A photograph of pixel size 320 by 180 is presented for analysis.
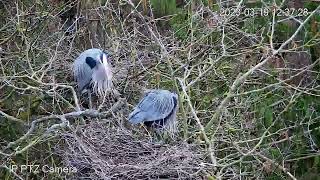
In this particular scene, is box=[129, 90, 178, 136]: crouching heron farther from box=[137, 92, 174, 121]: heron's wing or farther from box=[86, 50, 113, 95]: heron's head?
box=[86, 50, 113, 95]: heron's head

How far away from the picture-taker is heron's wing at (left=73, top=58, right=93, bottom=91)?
4383 millimetres

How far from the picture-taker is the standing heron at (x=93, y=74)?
4.31m

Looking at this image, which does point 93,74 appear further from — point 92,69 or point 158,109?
point 158,109

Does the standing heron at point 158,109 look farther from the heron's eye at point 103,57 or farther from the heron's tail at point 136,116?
the heron's eye at point 103,57

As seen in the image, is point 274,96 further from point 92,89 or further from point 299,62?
point 92,89

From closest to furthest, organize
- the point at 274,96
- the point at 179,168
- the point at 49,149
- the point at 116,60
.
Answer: the point at 179,168 → the point at 49,149 → the point at 116,60 → the point at 274,96

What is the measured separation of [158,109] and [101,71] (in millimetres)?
562

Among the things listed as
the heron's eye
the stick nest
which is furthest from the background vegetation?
the heron's eye

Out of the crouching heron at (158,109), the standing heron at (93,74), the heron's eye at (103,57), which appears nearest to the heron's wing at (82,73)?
the standing heron at (93,74)

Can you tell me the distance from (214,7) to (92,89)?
1.66 meters

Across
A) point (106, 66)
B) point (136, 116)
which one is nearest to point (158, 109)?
point (136, 116)

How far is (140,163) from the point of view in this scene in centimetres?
348

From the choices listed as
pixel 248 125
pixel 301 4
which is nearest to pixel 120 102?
pixel 248 125

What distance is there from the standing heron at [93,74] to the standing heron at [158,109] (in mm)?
309
